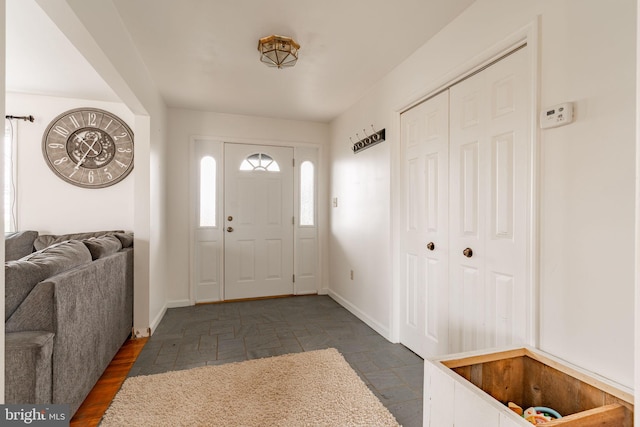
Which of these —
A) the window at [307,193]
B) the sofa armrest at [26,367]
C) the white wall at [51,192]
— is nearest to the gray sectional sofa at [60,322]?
the sofa armrest at [26,367]

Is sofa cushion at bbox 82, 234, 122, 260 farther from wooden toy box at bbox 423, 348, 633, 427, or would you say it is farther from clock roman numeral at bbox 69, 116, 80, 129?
wooden toy box at bbox 423, 348, 633, 427

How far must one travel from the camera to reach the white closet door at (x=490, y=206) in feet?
Answer: 5.15

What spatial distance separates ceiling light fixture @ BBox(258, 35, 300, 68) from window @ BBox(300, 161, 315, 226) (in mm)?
1947

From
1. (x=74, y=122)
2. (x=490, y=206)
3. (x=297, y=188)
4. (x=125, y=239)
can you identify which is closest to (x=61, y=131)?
(x=74, y=122)

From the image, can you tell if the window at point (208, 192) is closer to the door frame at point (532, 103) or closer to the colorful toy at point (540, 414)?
the door frame at point (532, 103)

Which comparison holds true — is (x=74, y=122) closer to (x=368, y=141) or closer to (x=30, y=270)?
(x=30, y=270)

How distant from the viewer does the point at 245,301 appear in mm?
3979

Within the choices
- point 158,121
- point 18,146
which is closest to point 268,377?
point 158,121

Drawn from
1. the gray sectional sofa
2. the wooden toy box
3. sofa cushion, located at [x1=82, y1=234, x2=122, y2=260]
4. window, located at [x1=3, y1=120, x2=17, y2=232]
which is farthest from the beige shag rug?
window, located at [x1=3, y1=120, x2=17, y2=232]

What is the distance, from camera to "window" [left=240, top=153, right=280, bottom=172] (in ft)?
13.3

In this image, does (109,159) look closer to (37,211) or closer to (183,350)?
(37,211)

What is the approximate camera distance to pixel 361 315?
130 inches

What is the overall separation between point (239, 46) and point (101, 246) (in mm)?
1809

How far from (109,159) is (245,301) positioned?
2.28 metres
